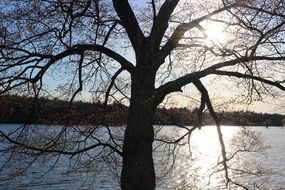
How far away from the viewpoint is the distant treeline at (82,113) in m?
10.2

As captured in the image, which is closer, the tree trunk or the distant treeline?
Answer: the tree trunk

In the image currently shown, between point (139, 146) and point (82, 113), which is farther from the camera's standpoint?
point (82, 113)

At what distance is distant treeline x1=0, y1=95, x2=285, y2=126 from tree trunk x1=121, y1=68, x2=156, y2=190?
2.27 m

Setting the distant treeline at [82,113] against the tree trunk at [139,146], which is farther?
the distant treeline at [82,113]

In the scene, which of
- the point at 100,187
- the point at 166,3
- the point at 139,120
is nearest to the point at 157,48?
the point at 166,3

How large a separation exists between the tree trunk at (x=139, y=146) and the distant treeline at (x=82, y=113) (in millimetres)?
2272

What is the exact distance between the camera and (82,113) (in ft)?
37.8

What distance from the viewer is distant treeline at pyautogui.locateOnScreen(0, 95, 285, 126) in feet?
33.6

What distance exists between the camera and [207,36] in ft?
35.0

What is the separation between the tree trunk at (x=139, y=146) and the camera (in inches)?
360

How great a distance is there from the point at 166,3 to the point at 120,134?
14.5 ft

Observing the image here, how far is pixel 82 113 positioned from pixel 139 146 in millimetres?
2833

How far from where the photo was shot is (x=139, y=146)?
922cm

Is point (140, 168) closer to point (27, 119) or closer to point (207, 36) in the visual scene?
point (27, 119)
